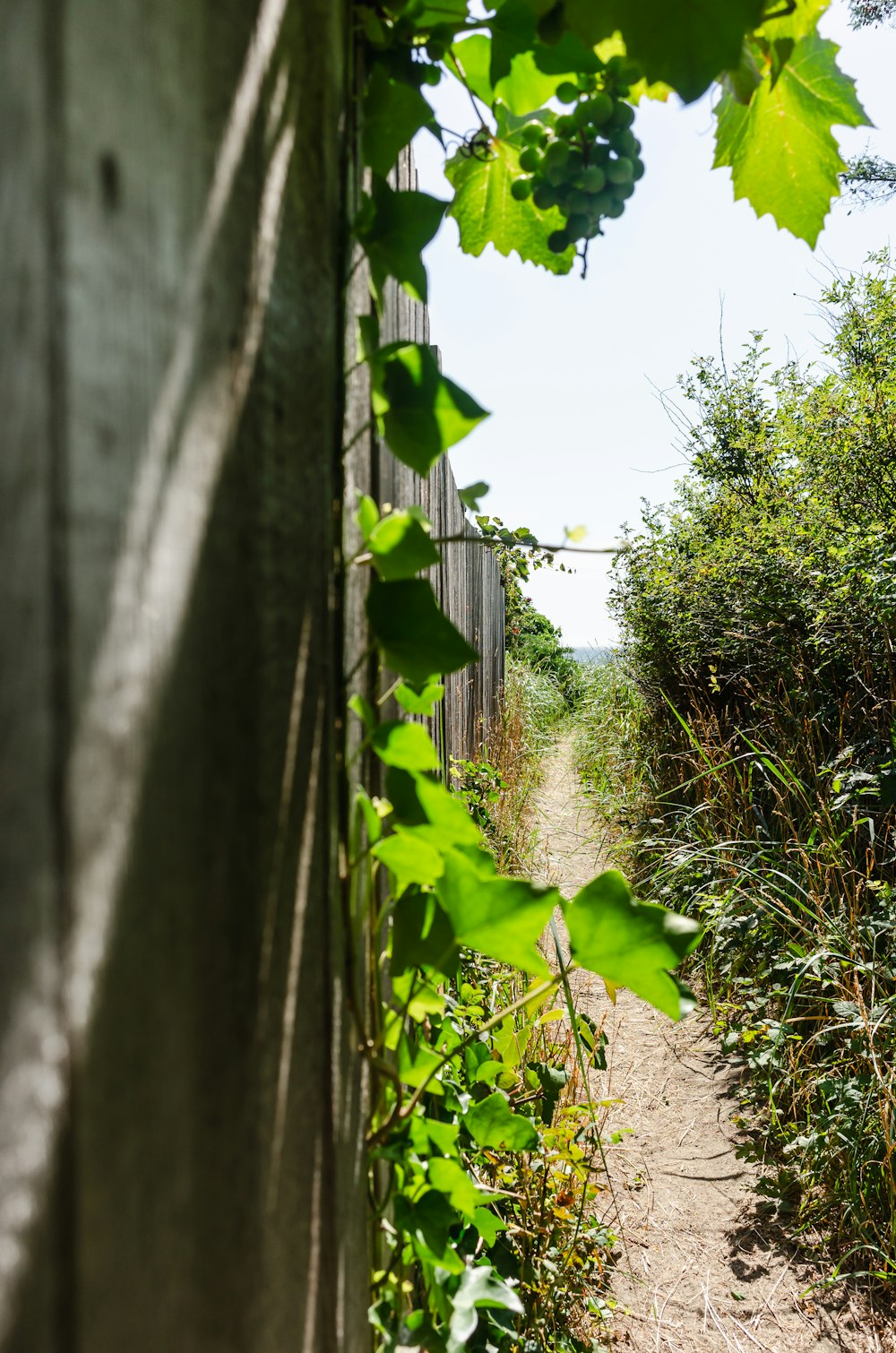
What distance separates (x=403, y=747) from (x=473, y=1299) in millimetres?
549

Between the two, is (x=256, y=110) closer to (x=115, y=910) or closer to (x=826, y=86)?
(x=115, y=910)

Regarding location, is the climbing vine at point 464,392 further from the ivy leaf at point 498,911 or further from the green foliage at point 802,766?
the green foliage at point 802,766

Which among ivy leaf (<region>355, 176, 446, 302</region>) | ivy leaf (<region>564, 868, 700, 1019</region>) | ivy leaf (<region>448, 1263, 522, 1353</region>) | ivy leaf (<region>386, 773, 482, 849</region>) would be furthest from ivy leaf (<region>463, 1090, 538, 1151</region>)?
ivy leaf (<region>355, 176, 446, 302</region>)

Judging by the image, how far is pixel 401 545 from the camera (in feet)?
1.71

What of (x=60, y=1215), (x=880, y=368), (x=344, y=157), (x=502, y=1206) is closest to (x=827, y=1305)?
(x=502, y=1206)

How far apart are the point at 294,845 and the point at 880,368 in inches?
135

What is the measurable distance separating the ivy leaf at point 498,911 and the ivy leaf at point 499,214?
66 centimetres

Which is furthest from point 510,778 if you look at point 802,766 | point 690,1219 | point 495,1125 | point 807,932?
point 495,1125

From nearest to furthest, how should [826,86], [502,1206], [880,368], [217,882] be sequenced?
[217,882] → [826,86] → [502,1206] → [880,368]

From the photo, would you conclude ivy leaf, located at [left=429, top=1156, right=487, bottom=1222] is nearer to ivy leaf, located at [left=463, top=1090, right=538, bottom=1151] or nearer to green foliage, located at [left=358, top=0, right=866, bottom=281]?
ivy leaf, located at [left=463, top=1090, right=538, bottom=1151]

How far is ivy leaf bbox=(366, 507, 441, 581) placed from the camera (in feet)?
1.70

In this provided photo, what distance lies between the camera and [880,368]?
3068 millimetres

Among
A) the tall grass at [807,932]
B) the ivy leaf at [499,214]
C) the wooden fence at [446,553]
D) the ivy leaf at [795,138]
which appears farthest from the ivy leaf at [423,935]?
the tall grass at [807,932]

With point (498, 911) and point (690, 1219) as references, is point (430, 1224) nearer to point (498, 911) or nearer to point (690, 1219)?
point (498, 911)
